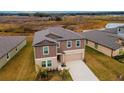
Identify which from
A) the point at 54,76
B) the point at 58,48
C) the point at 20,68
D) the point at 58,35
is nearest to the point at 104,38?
the point at 58,35

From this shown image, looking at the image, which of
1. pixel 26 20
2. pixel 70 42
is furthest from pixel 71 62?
pixel 26 20

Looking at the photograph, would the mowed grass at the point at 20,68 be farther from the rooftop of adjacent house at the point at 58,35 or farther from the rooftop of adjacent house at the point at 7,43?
the rooftop of adjacent house at the point at 58,35

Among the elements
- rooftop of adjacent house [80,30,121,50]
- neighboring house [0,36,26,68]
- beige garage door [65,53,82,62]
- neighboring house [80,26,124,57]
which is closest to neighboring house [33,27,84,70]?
beige garage door [65,53,82,62]

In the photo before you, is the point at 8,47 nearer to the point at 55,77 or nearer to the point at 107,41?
the point at 55,77

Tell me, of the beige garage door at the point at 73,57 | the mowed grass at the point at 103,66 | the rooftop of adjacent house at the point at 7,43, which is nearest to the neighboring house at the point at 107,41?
the mowed grass at the point at 103,66
